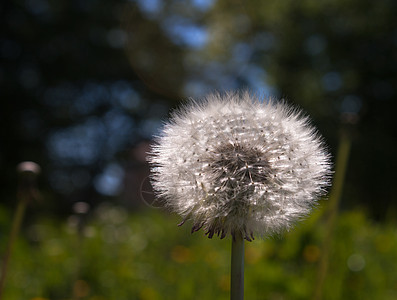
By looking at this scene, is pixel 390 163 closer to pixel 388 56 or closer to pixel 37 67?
pixel 388 56

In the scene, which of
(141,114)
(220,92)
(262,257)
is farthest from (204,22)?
(220,92)

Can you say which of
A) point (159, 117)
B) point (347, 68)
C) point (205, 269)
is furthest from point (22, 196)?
point (347, 68)

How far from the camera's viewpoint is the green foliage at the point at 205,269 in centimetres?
271

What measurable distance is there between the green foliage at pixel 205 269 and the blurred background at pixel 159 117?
0.05 ft

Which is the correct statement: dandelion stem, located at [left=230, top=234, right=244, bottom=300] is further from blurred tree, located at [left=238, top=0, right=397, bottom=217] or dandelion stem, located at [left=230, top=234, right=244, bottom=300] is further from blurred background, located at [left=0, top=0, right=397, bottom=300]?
blurred tree, located at [left=238, top=0, right=397, bottom=217]

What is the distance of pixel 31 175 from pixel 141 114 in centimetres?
1674

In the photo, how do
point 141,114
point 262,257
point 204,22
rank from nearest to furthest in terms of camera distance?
point 262,257, point 141,114, point 204,22

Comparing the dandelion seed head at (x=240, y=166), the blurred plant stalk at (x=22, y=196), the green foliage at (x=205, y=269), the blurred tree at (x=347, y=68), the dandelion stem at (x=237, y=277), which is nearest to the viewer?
the dandelion stem at (x=237, y=277)

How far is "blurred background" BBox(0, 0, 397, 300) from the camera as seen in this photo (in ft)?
9.99

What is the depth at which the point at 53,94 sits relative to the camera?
50.8 ft

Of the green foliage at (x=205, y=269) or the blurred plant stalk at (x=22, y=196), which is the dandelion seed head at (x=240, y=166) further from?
the green foliage at (x=205, y=269)

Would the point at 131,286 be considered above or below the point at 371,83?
below

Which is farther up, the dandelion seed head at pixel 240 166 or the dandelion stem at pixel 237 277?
the dandelion seed head at pixel 240 166

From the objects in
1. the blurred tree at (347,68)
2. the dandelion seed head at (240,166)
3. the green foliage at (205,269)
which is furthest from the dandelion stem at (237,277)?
the blurred tree at (347,68)
